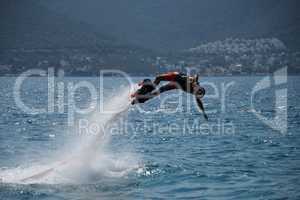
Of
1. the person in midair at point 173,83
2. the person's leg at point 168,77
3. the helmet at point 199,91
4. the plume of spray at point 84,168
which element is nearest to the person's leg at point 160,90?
the person in midair at point 173,83

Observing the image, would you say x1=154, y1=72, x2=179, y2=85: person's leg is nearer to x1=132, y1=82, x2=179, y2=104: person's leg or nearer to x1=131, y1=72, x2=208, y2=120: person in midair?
x1=131, y1=72, x2=208, y2=120: person in midair

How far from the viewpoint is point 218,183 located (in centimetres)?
3519

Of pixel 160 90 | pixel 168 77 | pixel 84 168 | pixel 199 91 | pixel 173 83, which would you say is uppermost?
pixel 168 77

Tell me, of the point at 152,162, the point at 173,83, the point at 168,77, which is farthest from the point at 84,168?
the point at 168,77

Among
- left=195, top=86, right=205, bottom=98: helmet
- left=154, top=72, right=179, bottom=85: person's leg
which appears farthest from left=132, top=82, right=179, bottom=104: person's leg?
left=195, top=86, right=205, bottom=98: helmet

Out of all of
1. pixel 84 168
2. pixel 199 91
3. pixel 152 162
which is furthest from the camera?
pixel 152 162

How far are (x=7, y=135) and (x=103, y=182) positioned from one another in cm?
2579

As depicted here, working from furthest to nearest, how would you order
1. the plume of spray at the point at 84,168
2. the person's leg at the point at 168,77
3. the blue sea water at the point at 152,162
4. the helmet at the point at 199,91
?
the plume of spray at the point at 84,168 < the person's leg at the point at 168,77 < the helmet at the point at 199,91 < the blue sea water at the point at 152,162

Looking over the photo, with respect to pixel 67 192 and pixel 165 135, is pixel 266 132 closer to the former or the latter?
pixel 165 135

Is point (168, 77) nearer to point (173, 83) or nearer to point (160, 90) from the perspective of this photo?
point (173, 83)

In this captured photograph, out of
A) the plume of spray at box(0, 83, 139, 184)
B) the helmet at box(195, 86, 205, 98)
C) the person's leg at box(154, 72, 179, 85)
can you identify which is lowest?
the plume of spray at box(0, 83, 139, 184)

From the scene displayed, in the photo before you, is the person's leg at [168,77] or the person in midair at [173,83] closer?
the person in midair at [173,83]

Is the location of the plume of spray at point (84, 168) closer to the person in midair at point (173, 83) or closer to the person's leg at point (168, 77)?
the person in midair at point (173, 83)

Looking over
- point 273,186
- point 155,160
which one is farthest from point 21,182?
point 273,186
